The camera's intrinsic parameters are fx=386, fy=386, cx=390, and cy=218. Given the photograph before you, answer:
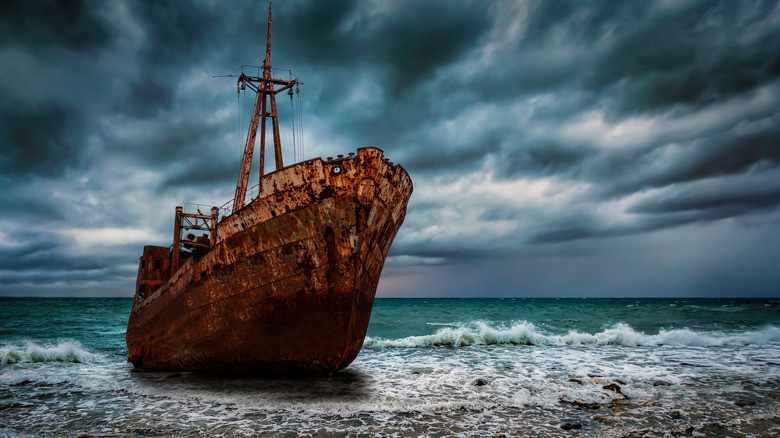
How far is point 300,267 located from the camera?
7.21m

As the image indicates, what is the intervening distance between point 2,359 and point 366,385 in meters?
12.5

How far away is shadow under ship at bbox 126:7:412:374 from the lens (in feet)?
23.2

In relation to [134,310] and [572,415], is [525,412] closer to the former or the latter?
[572,415]

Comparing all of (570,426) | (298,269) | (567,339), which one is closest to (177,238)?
(298,269)

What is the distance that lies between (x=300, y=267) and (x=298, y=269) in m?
0.06

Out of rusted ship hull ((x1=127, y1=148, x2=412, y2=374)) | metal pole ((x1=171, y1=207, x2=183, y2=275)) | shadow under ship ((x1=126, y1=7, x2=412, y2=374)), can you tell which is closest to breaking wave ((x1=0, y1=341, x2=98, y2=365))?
metal pole ((x1=171, y1=207, x2=183, y2=275))

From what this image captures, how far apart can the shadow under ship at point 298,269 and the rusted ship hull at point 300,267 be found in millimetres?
19

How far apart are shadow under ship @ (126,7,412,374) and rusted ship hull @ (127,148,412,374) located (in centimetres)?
2

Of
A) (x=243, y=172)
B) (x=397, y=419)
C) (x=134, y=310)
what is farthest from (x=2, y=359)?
(x=397, y=419)

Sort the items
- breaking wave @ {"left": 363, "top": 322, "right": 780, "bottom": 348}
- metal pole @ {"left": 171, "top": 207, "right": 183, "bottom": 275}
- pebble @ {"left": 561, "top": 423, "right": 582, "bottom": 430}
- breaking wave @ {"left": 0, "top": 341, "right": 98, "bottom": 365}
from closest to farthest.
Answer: pebble @ {"left": 561, "top": 423, "right": 582, "bottom": 430}
metal pole @ {"left": 171, "top": 207, "right": 183, "bottom": 275}
breaking wave @ {"left": 0, "top": 341, "right": 98, "bottom": 365}
breaking wave @ {"left": 363, "top": 322, "right": 780, "bottom": 348}

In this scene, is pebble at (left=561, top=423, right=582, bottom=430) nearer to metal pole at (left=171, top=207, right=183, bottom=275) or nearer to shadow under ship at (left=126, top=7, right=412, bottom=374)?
shadow under ship at (left=126, top=7, right=412, bottom=374)

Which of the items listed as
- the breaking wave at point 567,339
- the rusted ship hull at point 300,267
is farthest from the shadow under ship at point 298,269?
the breaking wave at point 567,339

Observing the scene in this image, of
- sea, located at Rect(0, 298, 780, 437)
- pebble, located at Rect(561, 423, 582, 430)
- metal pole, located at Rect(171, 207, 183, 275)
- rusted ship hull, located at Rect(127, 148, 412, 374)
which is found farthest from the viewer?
metal pole, located at Rect(171, 207, 183, 275)

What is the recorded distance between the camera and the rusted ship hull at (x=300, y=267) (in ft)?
23.2
